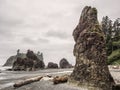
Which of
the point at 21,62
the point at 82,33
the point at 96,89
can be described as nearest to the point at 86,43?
the point at 82,33

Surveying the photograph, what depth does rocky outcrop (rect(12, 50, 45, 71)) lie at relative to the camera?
150250 mm

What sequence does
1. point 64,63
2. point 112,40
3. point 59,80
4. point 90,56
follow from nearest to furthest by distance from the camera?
point 90,56 < point 59,80 < point 112,40 < point 64,63

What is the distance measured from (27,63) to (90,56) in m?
126

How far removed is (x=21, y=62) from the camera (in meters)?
155

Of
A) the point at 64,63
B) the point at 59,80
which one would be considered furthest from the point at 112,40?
the point at 59,80

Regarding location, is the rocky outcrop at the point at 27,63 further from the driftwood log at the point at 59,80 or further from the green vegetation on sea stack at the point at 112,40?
the driftwood log at the point at 59,80

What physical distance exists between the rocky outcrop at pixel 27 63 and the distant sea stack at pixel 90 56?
110 metres

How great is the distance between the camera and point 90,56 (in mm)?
32875

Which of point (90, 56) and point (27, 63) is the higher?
point (27, 63)

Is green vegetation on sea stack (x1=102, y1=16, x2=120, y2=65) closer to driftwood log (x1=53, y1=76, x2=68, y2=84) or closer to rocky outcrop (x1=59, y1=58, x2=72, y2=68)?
rocky outcrop (x1=59, y1=58, x2=72, y2=68)

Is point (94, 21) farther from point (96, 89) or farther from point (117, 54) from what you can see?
point (117, 54)

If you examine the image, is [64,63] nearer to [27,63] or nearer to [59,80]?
[27,63]

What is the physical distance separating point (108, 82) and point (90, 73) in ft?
8.65

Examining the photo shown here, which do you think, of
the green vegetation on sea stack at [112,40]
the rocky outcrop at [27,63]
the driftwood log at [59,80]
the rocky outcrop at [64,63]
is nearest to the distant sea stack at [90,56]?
the driftwood log at [59,80]
